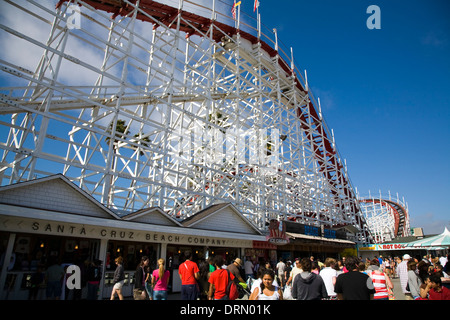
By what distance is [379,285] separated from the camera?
5.65m

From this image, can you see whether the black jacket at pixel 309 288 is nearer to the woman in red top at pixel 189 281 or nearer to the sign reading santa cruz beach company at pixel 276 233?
the woman in red top at pixel 189 281

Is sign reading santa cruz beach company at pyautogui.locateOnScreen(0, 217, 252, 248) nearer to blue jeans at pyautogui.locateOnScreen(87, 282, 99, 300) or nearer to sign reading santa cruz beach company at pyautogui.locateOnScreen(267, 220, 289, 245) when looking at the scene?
blue jeans at pyautogui.locateOnScreen(87, 282, 99, 300)

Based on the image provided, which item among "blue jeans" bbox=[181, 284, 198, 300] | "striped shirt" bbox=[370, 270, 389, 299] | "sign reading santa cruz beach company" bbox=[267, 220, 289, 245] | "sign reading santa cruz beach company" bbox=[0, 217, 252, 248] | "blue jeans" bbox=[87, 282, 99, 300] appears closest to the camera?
"striped shirt" bbox=[370, 270, 389, 299]

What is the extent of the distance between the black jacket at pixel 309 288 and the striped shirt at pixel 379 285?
1393mm

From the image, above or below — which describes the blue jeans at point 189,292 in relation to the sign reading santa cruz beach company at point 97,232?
below

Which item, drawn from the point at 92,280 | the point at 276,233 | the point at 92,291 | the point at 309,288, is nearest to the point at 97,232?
the point at 92,280

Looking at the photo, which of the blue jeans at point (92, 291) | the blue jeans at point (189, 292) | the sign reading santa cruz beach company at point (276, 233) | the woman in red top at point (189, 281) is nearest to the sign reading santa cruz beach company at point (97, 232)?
the blue jeans at point (92, 291)

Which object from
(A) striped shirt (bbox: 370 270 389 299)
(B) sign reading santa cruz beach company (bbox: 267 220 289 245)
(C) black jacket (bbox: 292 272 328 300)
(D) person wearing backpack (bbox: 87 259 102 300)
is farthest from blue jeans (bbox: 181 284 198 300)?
(B) sign reading santa cruz beach company (bbox: 267 220 289 245)

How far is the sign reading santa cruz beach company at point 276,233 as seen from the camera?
16359 mm

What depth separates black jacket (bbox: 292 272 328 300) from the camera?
4809 mm

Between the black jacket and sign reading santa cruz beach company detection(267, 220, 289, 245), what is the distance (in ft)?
37.6

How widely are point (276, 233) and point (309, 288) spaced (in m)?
12.0
